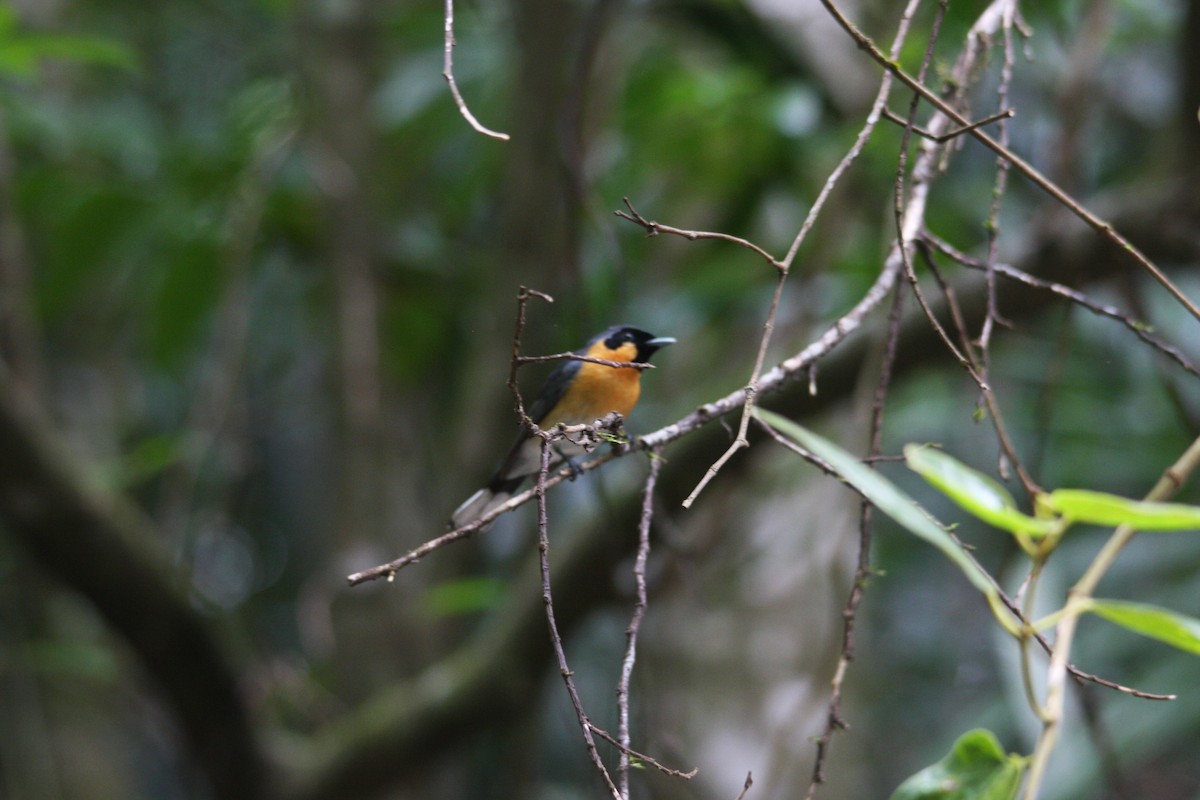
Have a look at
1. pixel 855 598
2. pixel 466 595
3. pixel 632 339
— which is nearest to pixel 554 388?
pixel 632 339

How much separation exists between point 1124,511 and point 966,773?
0.46m

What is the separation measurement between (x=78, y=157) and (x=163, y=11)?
273 cm

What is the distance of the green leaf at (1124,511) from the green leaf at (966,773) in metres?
0.37

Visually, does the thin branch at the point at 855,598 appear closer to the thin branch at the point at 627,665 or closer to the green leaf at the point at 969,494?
the thin branch at the point at 627,665

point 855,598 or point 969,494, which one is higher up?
point 969,494

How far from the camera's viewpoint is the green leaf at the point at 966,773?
1.14m

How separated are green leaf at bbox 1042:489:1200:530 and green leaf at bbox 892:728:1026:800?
37 cm

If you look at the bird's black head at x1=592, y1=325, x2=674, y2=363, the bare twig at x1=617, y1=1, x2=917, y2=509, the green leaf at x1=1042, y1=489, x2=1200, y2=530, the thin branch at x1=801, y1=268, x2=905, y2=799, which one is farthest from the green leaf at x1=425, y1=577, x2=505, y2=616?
the green leaf at x1=1042, y1=489, x2=1200, y2=530

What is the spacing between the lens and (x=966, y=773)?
45.8 inches

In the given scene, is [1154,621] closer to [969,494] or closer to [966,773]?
[969,494]

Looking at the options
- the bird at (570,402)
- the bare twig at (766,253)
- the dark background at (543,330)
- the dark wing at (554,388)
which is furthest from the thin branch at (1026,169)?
the dark wing at (554,388)

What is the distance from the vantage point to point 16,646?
517 cm

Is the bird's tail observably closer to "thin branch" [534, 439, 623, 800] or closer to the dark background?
the dark background

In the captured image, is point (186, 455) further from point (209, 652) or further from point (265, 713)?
point (265, 713)
